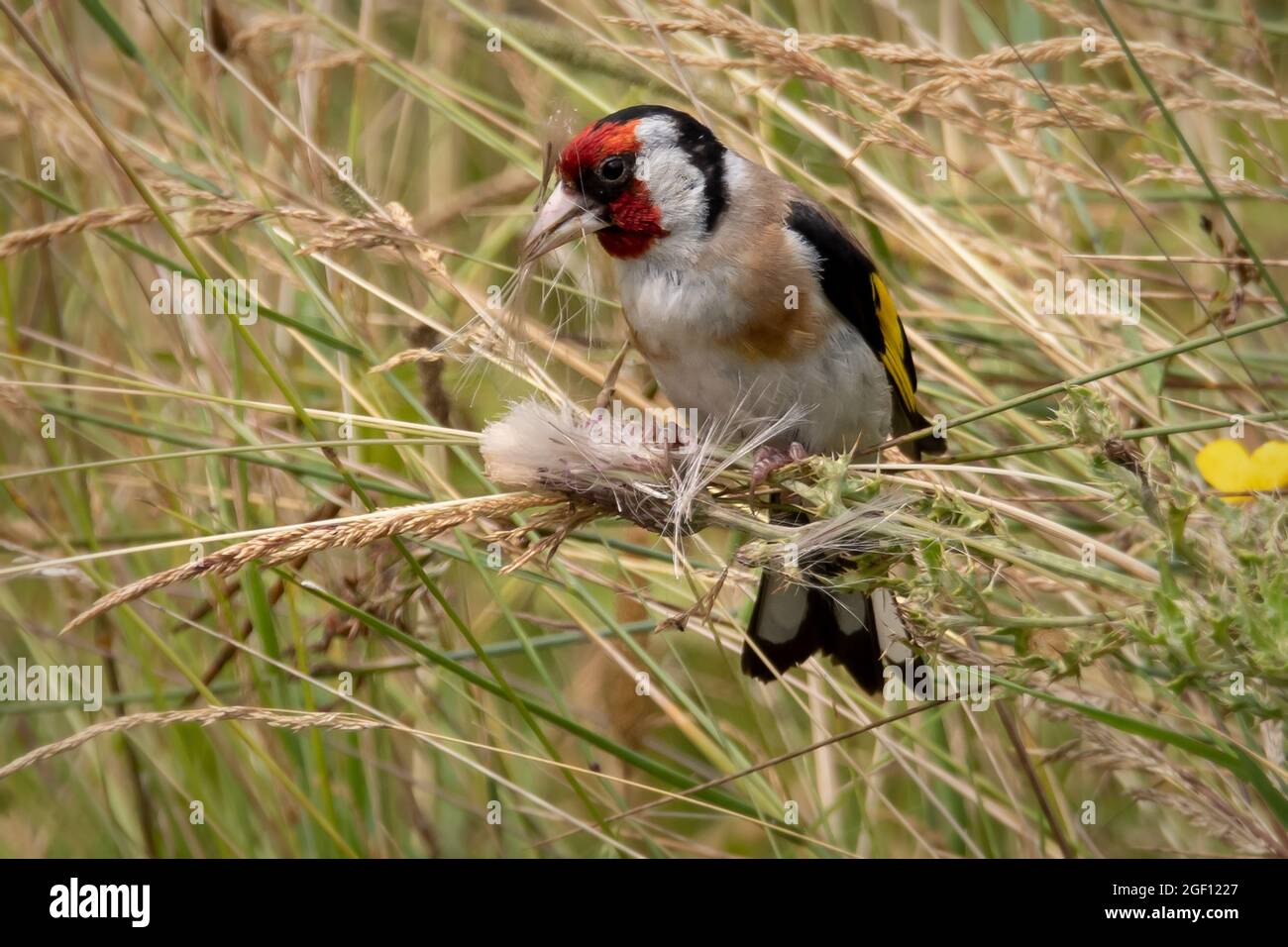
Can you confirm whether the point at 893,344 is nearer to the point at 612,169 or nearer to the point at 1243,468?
the point at 612,169

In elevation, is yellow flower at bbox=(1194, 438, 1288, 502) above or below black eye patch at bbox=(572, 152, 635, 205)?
below

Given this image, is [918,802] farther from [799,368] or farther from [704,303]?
[704,303]

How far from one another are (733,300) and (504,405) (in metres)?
0.67

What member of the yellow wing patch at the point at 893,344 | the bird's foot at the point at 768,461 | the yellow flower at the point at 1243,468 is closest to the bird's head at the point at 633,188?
the yellow wing patch at the point at 893,344

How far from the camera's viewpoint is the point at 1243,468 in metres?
2.19

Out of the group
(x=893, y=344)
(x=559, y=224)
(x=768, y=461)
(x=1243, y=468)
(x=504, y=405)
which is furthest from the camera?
(x=504, y=405)

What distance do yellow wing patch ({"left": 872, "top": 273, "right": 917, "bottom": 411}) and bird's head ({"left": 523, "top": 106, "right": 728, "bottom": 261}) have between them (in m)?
0.46

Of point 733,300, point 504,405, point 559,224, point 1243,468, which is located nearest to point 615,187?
point 559,224

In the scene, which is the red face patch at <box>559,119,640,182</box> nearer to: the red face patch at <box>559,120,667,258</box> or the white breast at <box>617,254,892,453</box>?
the red face patch at <box>559,120,667,258</box>

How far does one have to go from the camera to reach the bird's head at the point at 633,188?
2.86 m

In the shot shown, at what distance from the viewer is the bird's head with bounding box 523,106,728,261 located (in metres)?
2.86

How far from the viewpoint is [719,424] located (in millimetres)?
2781

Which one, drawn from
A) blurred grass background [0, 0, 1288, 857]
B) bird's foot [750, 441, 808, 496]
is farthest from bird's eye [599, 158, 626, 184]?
bird's foot [750, 441, 808, 496]

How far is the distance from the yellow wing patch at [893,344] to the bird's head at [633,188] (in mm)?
460
